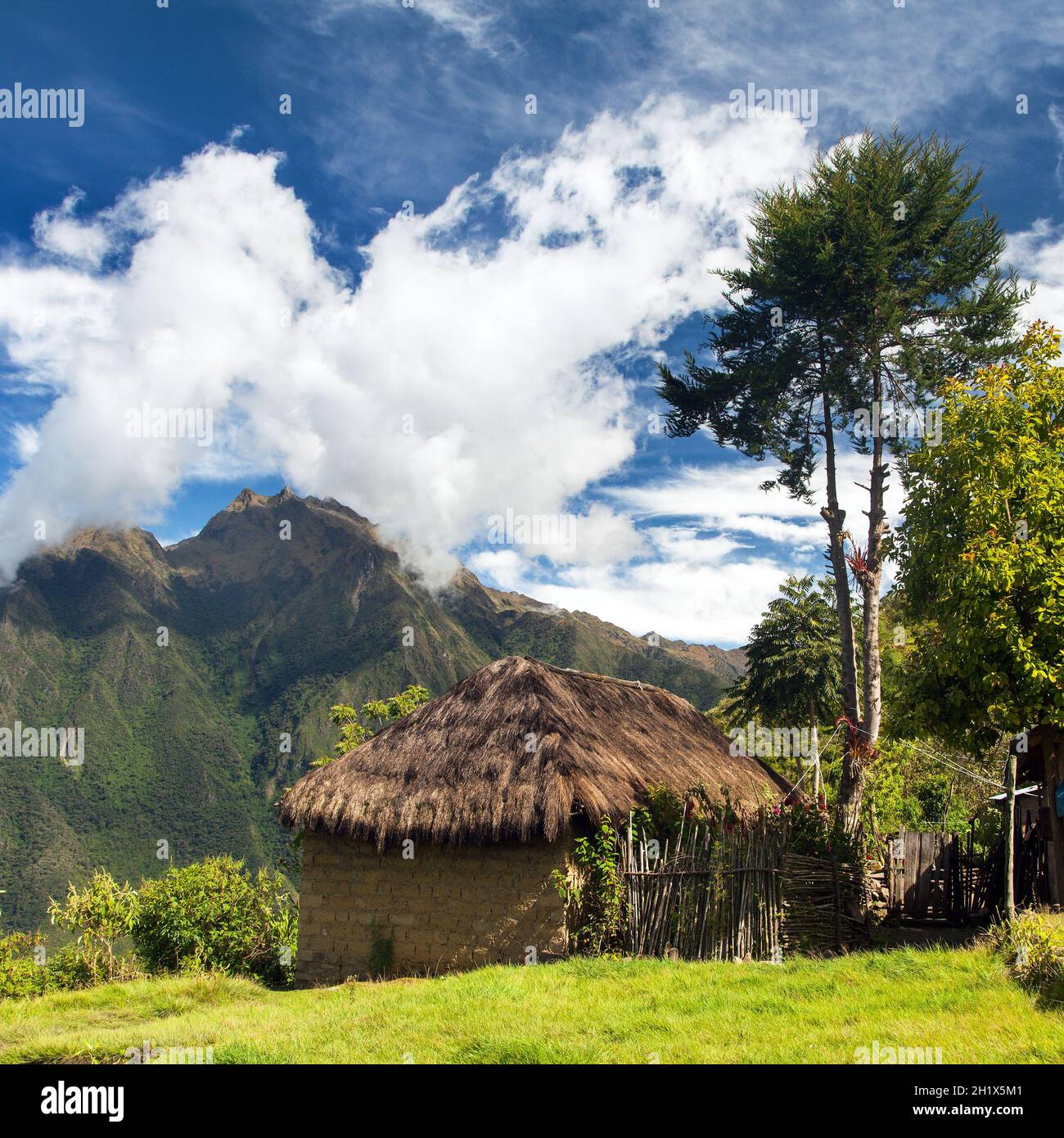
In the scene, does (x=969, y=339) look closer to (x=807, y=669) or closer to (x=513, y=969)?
(x=807, y=669)

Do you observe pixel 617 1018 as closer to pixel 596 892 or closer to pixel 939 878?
pixel 596 892

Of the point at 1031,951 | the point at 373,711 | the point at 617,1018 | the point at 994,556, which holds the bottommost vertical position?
the point at 617,1018

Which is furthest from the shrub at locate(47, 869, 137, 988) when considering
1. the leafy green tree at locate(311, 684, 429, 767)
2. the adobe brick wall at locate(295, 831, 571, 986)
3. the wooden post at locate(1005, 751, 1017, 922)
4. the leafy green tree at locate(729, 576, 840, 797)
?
the leafy green tree at locate(729, 576, 840, 797)

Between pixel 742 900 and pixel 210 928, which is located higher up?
pixel 742 900

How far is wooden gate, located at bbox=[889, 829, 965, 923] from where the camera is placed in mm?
12305

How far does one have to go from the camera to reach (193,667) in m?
85.7

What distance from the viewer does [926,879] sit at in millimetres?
12453

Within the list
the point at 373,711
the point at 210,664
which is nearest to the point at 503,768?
the point at 373,711

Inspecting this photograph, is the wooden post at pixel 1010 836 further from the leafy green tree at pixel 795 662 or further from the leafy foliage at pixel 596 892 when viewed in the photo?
the leafy green tree at pixel 795 662

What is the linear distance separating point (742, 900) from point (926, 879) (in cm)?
477

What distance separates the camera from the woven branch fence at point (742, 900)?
9180mm

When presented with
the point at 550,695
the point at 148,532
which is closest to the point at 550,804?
the point at 550,695

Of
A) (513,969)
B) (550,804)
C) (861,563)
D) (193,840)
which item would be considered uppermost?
(861,563)
